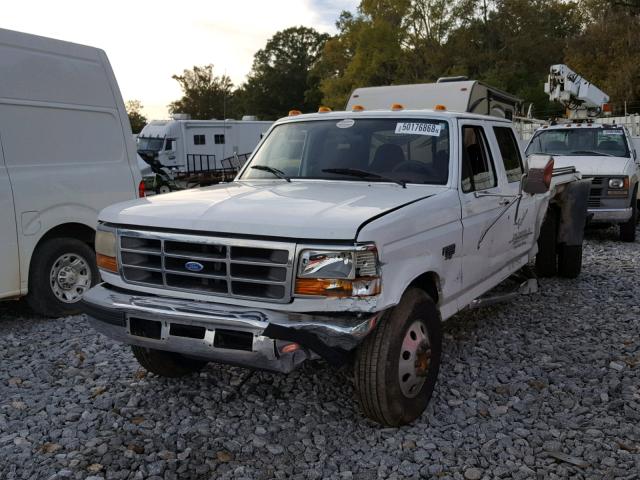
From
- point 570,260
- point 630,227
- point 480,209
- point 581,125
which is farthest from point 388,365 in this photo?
point 581,125

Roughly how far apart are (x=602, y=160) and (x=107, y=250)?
890cm

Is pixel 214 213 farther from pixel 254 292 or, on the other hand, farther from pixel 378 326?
pixel 378 326

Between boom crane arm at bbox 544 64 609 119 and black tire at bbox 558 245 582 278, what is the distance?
7.70 metres

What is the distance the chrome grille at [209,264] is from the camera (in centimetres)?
331

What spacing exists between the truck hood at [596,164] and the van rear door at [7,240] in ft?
26.4

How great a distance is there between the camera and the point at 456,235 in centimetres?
415

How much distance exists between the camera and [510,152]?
553 cm

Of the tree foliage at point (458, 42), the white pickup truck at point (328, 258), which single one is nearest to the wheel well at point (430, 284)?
the white pickup truck at point (328, 258)

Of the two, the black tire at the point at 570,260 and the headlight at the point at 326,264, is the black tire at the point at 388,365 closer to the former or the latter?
the headlight at the point at 326,264

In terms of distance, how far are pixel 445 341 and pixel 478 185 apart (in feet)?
4.57

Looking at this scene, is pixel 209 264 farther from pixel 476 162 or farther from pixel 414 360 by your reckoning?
pixel 476 162

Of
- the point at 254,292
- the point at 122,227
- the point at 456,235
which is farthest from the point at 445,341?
the point at 122,227

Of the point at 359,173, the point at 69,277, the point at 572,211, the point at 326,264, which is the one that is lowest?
the point at 69,277

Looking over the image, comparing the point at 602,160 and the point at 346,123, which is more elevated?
the point at 346,123
